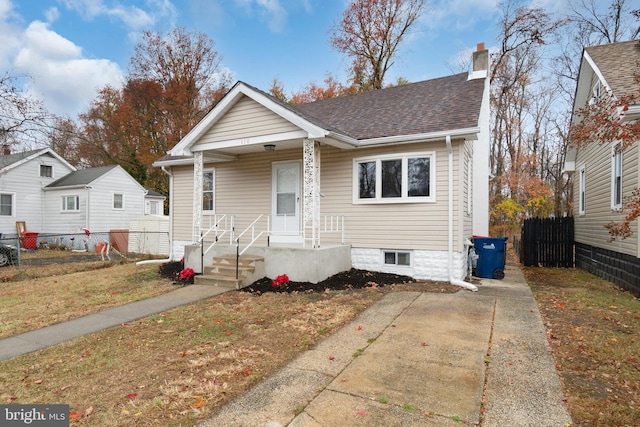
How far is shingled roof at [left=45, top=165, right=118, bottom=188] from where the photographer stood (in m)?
20.3

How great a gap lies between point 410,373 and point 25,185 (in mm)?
24821

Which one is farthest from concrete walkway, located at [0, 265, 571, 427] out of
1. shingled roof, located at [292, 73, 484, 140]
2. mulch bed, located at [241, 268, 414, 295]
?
shingled roof, located at [292, 73, 484, 140]

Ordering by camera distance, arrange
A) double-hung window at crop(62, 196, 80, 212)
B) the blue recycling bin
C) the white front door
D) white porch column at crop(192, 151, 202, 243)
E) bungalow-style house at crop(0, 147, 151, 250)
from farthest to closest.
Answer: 1. double-hung window at crop(62, 196, 80, 212)
2. bungalow-style house at crop(0, 147, 151, 250)
3. the white front door
4. white porch column at crop(192, 151, 202, 243)
5. the blue recycling bin

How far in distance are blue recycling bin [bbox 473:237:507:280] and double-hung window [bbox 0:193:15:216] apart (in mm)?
23656

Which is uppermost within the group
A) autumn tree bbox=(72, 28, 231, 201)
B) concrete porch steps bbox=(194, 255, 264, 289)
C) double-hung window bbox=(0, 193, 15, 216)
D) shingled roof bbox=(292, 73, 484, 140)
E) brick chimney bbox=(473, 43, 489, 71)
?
autumn tree bbox=(72, 28, 231, 201)

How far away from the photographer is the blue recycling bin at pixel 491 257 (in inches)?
368

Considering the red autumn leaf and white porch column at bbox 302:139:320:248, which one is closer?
the red autumn leaf

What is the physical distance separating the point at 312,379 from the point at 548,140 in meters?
25.7

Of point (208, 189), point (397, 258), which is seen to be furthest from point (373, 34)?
point (397, 258)

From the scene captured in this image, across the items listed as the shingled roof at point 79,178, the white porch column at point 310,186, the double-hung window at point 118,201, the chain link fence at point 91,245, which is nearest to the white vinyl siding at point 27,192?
the shingled roof at point 79,178

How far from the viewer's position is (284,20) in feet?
61.4

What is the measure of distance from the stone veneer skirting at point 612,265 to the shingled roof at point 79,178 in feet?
76.0

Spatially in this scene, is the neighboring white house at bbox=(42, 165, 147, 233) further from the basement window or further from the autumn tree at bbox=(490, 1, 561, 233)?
the autumn tree at bbox=(490, 1, 561, 233)

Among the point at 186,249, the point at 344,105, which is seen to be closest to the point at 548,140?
the point at 344,105
